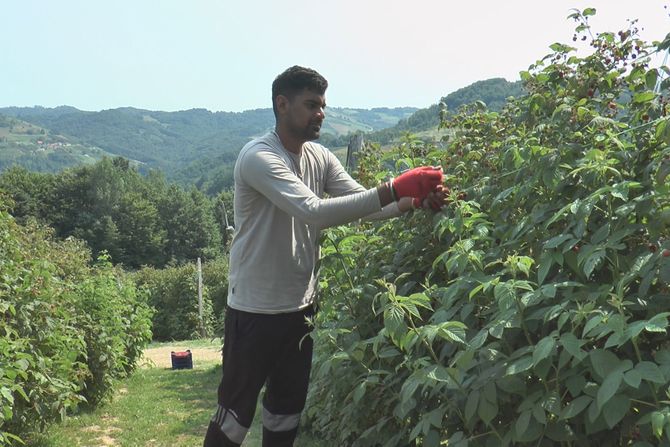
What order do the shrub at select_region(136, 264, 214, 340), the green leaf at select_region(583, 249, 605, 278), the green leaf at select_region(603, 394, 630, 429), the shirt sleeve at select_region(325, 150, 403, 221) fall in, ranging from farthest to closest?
the shrub at select_region(136, 264, 214, 340), the shirt sleeve at select_region(325, 150, 403, 221), the green leaf at select_region(583, 249, 605, 278), the green leaf at select_region(603, 394, 630, 429)

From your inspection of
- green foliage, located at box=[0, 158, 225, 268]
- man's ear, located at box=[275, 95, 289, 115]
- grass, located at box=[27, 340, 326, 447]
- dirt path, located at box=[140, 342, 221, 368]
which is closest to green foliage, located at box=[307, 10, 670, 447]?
man's ear, located at box=[275, 95, 289, 115]

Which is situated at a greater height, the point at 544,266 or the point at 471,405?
the point at 544,266

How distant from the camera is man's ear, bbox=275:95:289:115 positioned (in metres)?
2.91

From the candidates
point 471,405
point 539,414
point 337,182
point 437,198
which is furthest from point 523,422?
point 337,182

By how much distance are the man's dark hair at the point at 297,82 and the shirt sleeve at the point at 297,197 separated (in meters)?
0.31

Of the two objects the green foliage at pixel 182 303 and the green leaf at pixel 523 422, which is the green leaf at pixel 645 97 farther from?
the green foliage at pixel 182 303

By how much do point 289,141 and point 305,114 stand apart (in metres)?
0.16

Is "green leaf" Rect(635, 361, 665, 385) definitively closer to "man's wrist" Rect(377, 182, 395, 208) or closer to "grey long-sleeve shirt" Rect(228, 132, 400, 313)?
"man's wrist" Rect(377, 182, 395, 208)

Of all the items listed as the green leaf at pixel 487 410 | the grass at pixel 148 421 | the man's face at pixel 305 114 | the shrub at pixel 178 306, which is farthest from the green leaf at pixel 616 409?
the shrub at pixel 178 306

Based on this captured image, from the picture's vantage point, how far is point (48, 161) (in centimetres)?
19500

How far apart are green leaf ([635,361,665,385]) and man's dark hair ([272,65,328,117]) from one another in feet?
6.20

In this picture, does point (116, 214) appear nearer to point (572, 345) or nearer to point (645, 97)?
point (645, 97)

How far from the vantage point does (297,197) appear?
2605 millimetres

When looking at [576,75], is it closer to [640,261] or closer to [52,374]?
[640,261]
